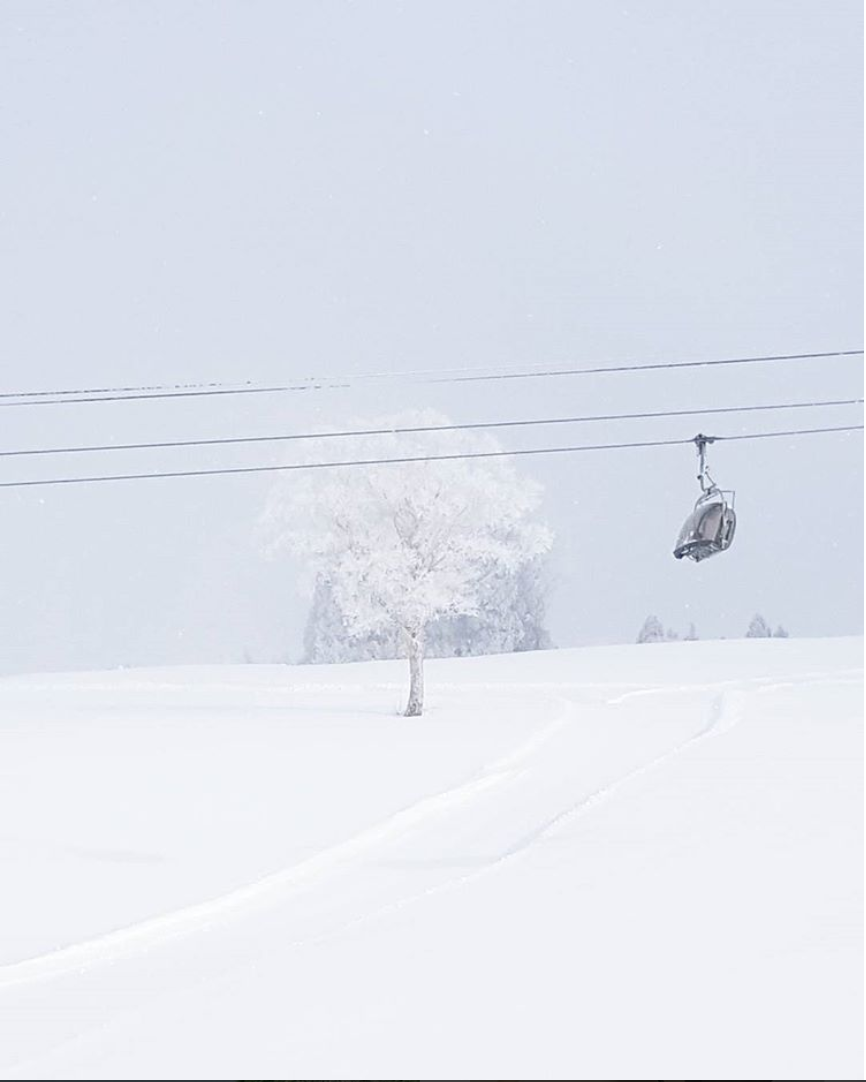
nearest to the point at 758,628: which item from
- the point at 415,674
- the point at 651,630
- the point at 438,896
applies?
the point at 651,630

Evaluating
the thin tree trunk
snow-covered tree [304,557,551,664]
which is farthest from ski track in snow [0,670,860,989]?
snow-covered tree [304,557,551,664]

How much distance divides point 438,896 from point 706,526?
391 inches

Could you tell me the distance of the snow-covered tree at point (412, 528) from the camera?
28.2 m

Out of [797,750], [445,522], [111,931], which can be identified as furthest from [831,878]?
[445,522]

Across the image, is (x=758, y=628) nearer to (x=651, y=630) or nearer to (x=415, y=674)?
(x=651, y=630)

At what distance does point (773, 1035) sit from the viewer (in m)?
3.90

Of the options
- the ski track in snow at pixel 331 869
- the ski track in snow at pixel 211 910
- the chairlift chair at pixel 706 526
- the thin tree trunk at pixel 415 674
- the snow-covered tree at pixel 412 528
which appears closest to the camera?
the ski track in snow at pixel 331 869

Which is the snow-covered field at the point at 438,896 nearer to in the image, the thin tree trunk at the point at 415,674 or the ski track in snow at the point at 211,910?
the ski track in snow at the point at 211,910

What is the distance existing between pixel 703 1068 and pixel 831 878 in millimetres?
3490

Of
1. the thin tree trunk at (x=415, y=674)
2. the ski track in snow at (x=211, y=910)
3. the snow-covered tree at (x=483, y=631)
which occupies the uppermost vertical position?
the snow-covered tree at (x=483, y=631)

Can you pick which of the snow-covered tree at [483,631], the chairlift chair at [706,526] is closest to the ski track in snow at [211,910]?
the chairlift chair at [706,526]

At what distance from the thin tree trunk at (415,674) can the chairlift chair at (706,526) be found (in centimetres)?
1095

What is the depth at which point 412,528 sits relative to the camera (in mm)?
28688

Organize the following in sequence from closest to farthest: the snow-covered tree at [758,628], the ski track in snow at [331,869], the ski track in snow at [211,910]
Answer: the ski track in snow at [331,869], the ski track in snow at [211,910], the snow-covered tree at [758,628]
